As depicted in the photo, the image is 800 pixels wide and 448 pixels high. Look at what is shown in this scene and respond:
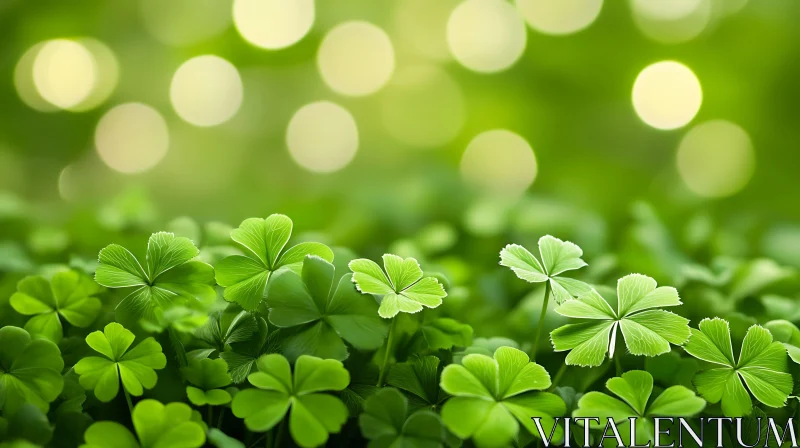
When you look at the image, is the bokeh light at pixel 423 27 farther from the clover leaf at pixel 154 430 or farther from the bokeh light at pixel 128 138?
the clover leaf at pixel 154 430

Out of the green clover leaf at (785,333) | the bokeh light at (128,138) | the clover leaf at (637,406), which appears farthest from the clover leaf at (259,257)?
the bokeh light at (128,138)

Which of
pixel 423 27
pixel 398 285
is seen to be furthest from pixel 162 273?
pixel 423 27

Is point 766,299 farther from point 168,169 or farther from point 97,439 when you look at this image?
point 168,169

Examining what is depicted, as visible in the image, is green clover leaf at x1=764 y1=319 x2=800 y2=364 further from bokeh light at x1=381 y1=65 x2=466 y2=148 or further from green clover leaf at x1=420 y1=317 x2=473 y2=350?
bokeh light at x1=381 y1=65 x2=466 y2=148

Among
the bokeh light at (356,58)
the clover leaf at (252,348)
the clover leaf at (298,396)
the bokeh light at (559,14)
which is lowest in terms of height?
the clover leaf at (298,396)

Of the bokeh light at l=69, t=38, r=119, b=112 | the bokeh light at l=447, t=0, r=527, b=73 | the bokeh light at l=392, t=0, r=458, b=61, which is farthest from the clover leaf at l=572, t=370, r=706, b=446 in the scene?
the bokeh light at l=69, t=38, r=119, b=112

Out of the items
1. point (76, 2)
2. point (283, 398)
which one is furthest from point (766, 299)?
point (76, 2)
